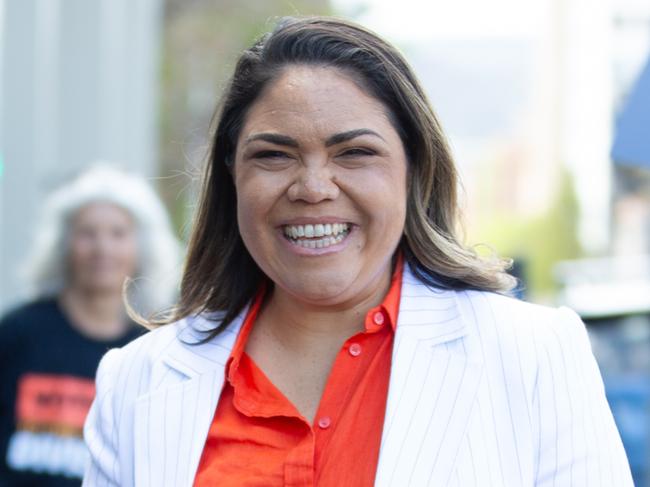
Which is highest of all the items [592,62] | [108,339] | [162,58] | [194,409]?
[592,62]

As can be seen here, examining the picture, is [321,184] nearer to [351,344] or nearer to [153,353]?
[351,344]

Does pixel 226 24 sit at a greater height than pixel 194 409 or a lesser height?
greater

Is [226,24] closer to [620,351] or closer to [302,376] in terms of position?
[620,351]

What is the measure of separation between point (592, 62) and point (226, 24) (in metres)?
13.5

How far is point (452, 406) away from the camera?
7.32ft

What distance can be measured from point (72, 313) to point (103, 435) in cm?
223

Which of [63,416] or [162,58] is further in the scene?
[162,58]

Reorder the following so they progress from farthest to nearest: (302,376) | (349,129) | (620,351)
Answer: (620,351), (302,376), (349,129)

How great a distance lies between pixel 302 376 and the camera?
7.98 ft

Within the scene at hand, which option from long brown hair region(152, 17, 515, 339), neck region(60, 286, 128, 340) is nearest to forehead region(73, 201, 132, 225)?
neck region(60, 286, 128, 340)

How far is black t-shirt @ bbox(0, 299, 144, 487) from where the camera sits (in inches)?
168

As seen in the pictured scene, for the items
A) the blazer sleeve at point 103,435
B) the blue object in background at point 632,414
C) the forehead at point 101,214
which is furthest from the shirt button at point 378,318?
the blue object in background at point 632,414

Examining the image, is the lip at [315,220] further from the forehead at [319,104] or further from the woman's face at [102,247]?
the woman's face at [102,247]

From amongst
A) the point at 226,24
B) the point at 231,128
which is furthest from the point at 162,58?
the point at 231,128
